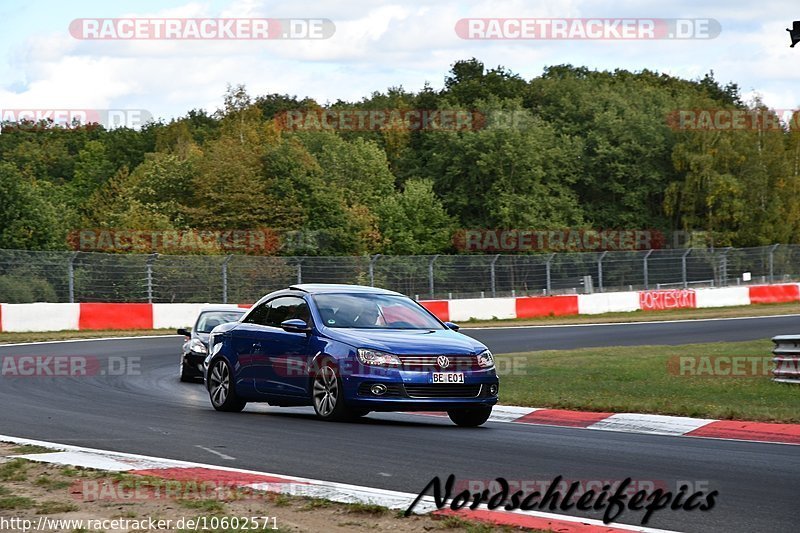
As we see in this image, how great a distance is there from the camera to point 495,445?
10484mm

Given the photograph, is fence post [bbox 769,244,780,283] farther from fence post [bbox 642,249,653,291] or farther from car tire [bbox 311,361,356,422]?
car tire [bbox 311,361,356,422]

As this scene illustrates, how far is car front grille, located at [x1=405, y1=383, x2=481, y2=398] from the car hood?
33 centimetres

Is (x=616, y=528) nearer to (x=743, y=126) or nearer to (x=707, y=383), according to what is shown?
(x=707, y=383)

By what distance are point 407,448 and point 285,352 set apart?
131 inches

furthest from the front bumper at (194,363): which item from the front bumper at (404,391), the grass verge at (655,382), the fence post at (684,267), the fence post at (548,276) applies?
the fence post at (684,267)

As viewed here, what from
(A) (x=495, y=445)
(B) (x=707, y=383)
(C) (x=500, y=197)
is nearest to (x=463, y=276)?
(B) (x=707, y=383)

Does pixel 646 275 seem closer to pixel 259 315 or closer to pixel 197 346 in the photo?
pixel 197 346

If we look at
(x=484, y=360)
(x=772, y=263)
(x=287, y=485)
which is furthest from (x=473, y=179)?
(x=287, y=485)

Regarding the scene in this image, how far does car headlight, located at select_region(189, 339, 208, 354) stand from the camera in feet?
64.1

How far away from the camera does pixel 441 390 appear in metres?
12.0

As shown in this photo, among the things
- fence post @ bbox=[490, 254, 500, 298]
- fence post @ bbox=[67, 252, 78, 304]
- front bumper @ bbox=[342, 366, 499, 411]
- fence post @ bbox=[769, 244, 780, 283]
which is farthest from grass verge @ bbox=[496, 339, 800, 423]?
fence post @ bbox=[769, 244, 780, 283]

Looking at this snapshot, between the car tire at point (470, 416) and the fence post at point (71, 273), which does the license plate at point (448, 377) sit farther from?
the fence post at point (71, 273)

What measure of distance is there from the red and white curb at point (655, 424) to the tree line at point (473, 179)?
56173 millimetres

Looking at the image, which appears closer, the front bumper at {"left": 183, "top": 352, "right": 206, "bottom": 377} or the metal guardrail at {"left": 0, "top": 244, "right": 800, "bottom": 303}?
the front bumper at {"left": 183, "top": 352, "right": 206, "bottom": 377}
